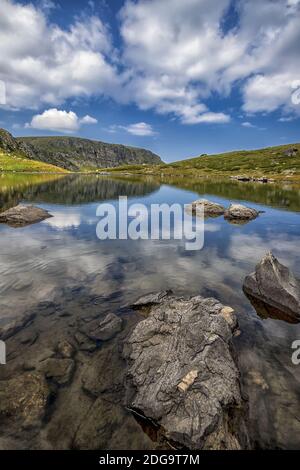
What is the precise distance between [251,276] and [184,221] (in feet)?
81.1

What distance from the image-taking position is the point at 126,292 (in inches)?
703

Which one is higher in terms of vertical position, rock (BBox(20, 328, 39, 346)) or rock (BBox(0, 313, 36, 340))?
rock (BBox(0, 313, 36, 340))

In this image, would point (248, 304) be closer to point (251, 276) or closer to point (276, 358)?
point (251, 276)

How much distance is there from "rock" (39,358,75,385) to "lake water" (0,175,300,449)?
12.8 inches

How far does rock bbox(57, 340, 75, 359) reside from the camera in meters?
12.0

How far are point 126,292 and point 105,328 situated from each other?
429 cm

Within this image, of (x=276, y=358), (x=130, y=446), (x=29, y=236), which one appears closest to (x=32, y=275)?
(x=29, y=236)

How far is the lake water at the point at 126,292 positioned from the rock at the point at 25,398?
0.51m

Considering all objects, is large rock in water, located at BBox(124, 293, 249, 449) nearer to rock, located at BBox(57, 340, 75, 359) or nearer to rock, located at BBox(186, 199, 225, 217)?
rock, located at BBox(57, 340, 75, 359)

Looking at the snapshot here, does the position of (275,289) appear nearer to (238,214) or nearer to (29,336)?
(29,336)

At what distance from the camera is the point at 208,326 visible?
12430 mm

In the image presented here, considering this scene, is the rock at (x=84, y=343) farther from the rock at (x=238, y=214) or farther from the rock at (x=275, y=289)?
the rock at (x=238, y=214)

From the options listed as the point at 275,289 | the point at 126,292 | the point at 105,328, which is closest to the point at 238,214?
the point at 275,289

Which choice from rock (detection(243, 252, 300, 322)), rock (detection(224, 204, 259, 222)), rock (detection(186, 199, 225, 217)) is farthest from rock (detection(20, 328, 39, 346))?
rock (detection(186, 199, 225, 217))
